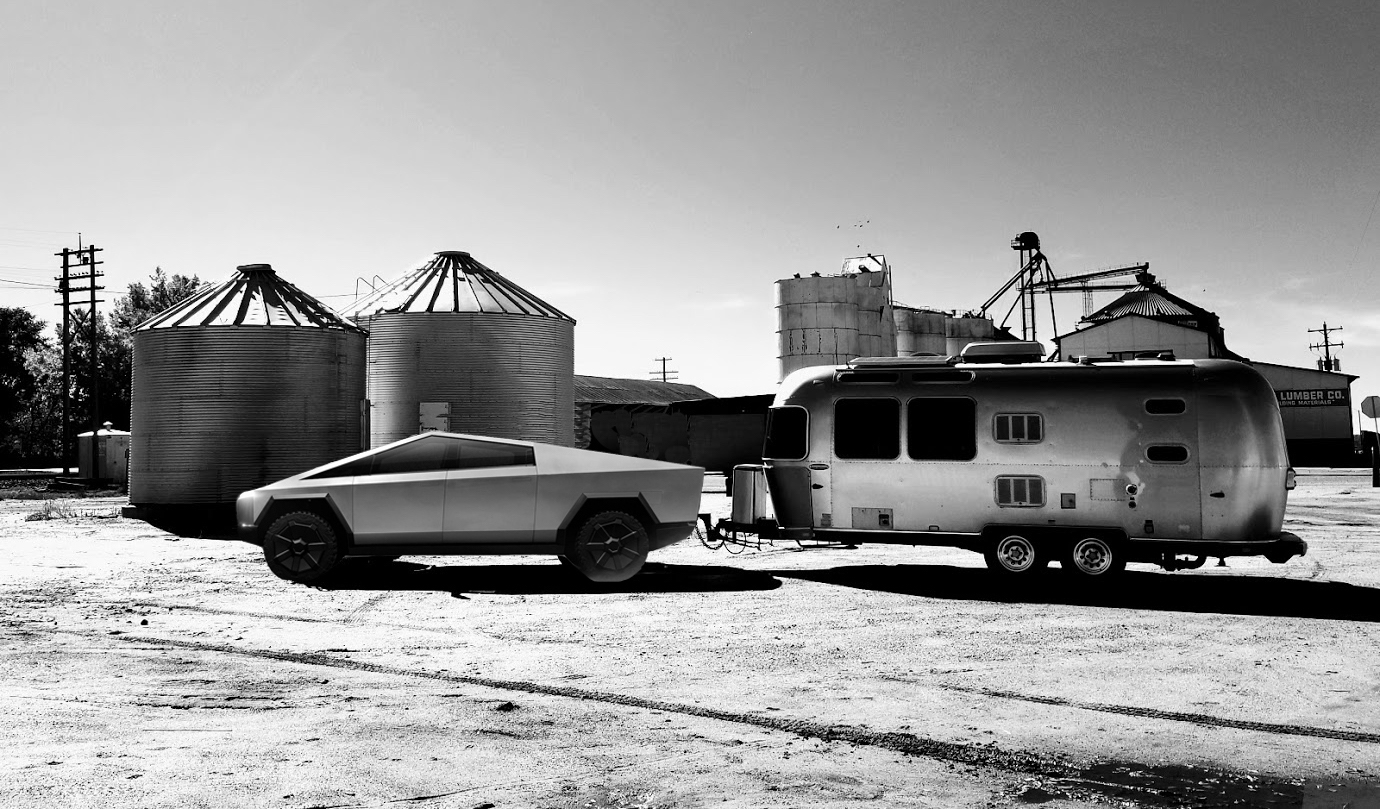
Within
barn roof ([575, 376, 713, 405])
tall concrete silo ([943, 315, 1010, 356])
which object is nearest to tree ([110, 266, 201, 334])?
barn roof ([575, 376, 713, 405])

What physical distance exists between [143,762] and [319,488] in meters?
6.35

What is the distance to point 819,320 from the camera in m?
41.0

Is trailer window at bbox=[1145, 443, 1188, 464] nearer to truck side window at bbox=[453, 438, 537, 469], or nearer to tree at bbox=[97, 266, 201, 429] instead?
truck side window at bbox=[453, 438, 537, 469]

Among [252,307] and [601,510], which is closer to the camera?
[601,510]

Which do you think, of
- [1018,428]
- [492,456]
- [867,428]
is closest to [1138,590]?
[1018,428]

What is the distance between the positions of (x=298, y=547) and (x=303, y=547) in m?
0.05

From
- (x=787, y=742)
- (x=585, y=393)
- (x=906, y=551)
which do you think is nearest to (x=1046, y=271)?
(x=585, y=393)

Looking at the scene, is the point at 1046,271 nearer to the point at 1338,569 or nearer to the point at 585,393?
the point at 585,393

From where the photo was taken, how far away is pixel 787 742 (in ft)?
17.5

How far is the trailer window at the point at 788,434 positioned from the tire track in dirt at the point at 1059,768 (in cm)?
608

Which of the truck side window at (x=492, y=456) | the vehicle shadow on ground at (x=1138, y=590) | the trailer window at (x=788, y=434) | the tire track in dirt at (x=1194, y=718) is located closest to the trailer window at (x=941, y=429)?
the trailer window at (x=788, y=434)

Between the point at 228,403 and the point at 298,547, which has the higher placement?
the point at 228,403

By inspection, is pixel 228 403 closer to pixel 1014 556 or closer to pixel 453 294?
pixel 453 294

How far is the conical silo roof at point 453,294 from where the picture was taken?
19719 millimetres
